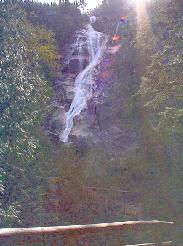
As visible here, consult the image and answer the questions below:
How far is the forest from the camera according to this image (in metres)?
12.6

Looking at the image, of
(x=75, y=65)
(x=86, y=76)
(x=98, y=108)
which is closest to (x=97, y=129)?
(x=98, y=108)

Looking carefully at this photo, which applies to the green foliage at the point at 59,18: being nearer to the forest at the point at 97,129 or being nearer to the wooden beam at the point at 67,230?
the forest at the point at 97,129

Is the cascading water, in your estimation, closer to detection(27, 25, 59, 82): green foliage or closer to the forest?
the forest

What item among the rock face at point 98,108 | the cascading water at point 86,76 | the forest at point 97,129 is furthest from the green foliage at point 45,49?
the cascading water at point 86,76

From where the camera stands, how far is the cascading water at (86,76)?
23388mm

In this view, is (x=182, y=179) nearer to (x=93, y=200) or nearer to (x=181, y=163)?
(x=181, y=163)

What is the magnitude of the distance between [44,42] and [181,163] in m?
13.4

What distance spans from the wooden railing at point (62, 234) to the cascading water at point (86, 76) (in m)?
18.6

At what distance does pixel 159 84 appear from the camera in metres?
11.7

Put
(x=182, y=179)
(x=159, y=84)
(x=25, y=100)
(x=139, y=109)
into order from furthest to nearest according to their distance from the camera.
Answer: (x=139, y=109) → (x=182, y=179) → (x=25, y=100) → (x=159, y=84)

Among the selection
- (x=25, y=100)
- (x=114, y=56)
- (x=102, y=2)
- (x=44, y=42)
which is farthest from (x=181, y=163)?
(x=102, y=2)

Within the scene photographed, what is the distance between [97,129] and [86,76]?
5135mm

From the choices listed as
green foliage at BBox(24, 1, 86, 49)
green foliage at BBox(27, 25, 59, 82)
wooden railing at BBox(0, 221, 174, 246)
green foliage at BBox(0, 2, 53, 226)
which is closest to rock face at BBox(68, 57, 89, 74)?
green foliage at BBox(27, 25, 59, 82)

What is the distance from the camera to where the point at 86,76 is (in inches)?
1043
